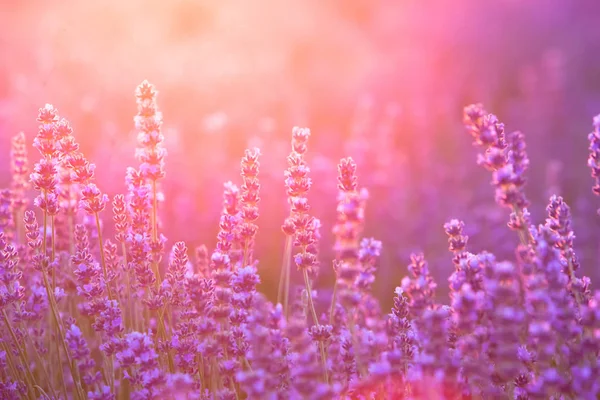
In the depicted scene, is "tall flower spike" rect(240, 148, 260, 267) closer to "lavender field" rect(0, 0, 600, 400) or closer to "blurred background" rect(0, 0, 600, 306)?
"lavender field" rect(0, 0, 600, 400)

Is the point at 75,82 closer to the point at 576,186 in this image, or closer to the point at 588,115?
the point at 576,186

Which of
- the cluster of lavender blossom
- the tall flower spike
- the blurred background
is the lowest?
the cluster of lavender blossom

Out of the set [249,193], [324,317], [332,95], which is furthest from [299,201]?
[332,95]

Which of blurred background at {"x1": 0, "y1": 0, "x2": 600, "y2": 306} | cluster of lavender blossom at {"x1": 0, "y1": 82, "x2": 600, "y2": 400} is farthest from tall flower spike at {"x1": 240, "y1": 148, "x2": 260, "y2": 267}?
blurred background at {"x1": 0, "y1": 0, "x2": 600, "y2": 306}

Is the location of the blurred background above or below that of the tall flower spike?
above

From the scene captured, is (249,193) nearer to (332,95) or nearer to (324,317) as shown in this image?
(324,317)

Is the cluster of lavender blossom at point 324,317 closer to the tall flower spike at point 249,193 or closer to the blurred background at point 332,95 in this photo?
the tall flower spike at point 249,193

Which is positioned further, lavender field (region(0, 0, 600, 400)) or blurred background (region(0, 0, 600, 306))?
blurred background (region(0, 0, 600, 306))

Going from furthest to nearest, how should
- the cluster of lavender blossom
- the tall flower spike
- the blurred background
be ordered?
the blurred background, the tall flower spike, the cluster of lavender blossom

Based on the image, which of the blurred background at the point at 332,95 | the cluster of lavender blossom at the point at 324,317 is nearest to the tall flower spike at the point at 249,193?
the cluster of lavender blossom at the point at 324,317
